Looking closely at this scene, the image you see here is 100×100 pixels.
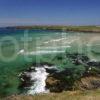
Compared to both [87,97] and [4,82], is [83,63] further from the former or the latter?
[87,97]

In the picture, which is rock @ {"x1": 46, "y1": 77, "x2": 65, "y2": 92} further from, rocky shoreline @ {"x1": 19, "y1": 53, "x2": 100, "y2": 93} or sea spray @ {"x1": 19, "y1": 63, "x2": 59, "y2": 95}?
sea spray @ {"x1": 19, "y1": 63, "x2": 59, "y2": 95}

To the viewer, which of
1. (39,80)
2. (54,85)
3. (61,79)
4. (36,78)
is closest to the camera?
(54,85)

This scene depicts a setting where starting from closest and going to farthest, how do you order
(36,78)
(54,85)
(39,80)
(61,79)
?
(54,85) → (61,79) → (39,80) → (36,78)

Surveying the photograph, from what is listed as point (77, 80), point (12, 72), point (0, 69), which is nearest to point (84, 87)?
point (77, 80)

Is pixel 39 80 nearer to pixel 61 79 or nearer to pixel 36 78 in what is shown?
pixel 36 78

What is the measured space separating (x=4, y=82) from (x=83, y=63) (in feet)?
49.3

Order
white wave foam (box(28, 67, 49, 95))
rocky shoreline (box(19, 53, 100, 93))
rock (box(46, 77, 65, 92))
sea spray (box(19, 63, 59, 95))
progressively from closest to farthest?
rock (box(46, 77, 65, 92)) → white wave foam (box(28, 67, 49, 95)) → sea spray (box(19, 63, 59, 95)) → rocky shoreline (box(19, 53, 100, 93))

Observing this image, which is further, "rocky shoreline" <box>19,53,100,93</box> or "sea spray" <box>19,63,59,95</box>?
"rocky shoreline" <box>19,53,100,93</box>

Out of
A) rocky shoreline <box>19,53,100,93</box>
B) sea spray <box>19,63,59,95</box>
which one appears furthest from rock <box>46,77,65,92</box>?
sea spray <box>19,63,59,95</box>

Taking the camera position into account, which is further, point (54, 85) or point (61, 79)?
point (61, 79)

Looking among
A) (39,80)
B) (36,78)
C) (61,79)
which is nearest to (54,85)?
(61,79)

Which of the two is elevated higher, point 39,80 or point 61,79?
point 61,79

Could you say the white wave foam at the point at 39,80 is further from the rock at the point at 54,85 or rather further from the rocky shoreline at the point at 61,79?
the rock at the point at 54,85

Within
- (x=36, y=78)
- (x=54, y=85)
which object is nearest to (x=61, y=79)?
(x=54, y=85)
